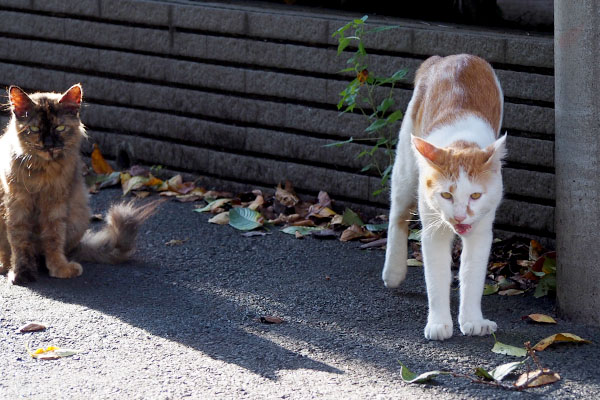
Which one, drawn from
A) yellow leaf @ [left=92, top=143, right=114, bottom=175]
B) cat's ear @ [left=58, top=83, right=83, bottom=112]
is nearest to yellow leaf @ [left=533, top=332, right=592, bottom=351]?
cat's ear @ [left=58, top=83, right=83, bottom=112]

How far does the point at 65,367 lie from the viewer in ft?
12.0

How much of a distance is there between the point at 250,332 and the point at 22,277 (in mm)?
1508

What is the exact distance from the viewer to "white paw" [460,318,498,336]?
3.90m

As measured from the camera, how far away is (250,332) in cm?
404

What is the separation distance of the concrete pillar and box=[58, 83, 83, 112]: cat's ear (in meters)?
2.66

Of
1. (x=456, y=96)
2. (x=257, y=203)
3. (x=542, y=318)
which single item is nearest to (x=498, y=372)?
(x=542, y=318)

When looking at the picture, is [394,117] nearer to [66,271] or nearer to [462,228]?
[462,228]

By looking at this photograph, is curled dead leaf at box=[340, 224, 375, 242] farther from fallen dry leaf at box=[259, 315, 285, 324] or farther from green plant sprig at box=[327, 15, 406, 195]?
fallen dry leaf at box=[259, 315, 285, 324]

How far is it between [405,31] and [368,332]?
7.68 ft

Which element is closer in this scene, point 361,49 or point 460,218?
point 460,218

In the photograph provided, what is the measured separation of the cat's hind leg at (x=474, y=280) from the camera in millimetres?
3889

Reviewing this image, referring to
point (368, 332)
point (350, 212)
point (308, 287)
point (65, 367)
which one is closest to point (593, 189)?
point (368, 332)

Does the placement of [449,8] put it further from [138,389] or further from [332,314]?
[138,389]

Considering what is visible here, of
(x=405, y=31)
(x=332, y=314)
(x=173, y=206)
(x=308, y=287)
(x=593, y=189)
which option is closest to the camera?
(x=593, y=189)
